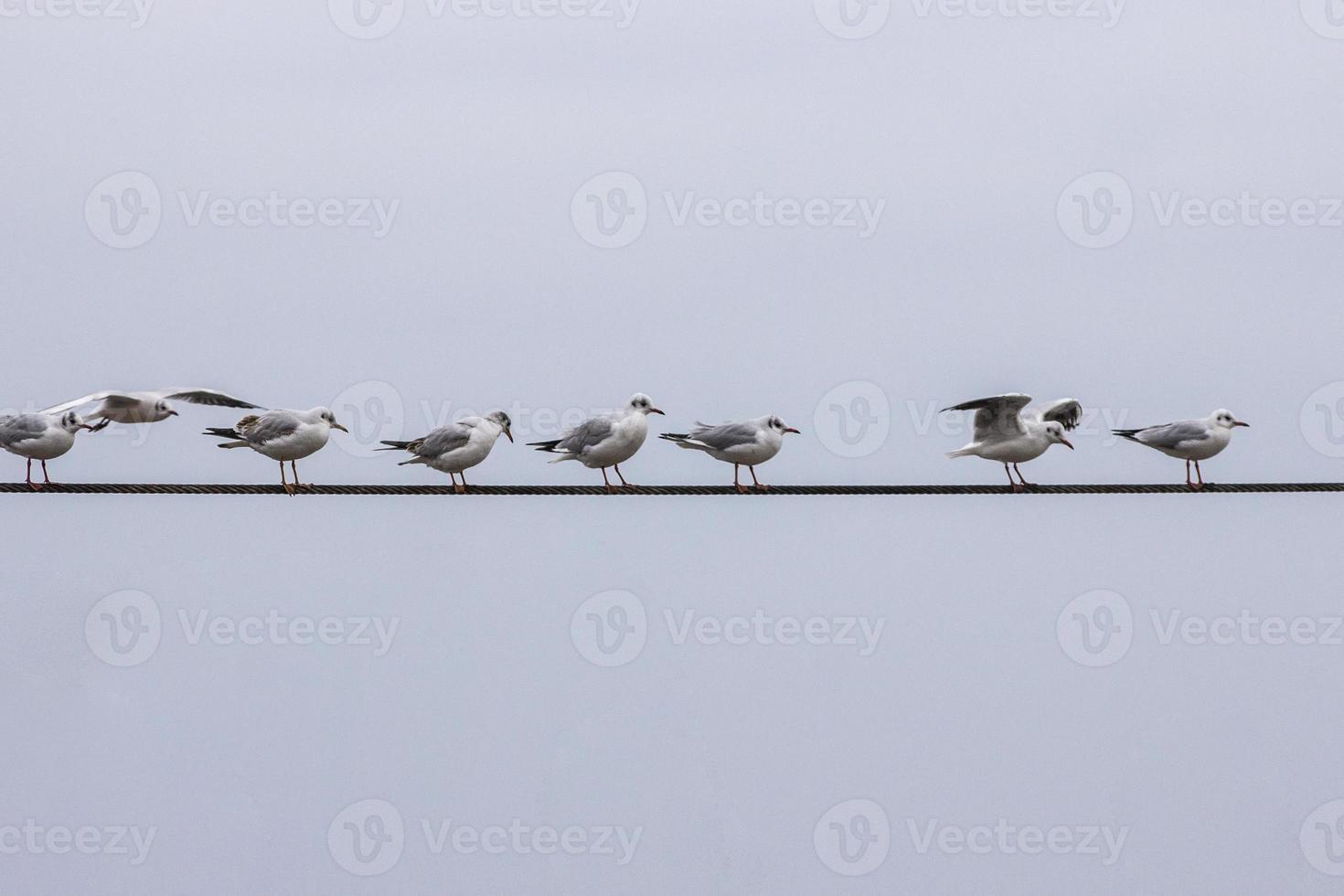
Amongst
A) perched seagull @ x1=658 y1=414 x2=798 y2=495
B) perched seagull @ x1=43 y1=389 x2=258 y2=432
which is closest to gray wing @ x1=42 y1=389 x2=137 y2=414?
perched seagull @ x1=43 y1=389 x2=258 y2=432

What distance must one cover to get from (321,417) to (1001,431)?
567cm

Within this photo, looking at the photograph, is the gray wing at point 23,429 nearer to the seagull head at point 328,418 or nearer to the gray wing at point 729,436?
the seagull head at point 328,418

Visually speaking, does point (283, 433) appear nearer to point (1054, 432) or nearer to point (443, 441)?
point (443, 441)

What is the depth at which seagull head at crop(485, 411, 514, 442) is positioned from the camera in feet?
54.2

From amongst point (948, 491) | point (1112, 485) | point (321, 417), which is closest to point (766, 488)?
point (948, 491)

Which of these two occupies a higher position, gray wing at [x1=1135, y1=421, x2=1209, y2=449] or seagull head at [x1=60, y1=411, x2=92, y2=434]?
seagull head at [x1=60, y1=411, x2=92, y2=434]

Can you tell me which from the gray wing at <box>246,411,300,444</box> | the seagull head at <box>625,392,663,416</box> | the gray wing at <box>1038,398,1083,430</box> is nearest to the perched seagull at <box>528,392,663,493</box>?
the seagull head at <box>625,392,663,416</box>

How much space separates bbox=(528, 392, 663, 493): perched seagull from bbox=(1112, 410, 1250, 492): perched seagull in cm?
439

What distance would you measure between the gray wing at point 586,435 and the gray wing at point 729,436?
771mm

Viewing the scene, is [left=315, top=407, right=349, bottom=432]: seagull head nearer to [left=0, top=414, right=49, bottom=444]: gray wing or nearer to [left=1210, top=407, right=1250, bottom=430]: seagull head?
[left=0, top=414, right=49, bottom=444]: gray wing

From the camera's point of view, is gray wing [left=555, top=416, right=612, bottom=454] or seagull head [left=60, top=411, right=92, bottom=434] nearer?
seagull head [left=60, top=411, right=92, bottom=434]

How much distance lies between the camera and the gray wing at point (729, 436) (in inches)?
629

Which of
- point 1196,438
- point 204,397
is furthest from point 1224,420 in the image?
point 204,397

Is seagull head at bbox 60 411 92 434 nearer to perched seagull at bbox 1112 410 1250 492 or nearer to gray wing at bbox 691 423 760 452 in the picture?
gray wing at bbox 691 423 760 452
